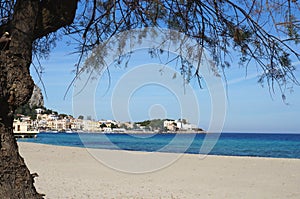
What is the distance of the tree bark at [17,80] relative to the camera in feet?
7.30

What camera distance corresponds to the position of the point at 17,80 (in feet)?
7.38

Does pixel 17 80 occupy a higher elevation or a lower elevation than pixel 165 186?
higher

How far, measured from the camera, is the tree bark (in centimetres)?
223

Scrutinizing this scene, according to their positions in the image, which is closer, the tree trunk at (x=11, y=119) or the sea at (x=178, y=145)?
the tree trunk at (x=11, y=119)

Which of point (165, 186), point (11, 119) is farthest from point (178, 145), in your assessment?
point (11, 119)

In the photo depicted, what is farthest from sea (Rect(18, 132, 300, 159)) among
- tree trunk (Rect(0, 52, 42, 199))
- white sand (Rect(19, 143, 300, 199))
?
A: tree trunk (Rect(0, 52, 42, 199))

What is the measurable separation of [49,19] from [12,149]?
0.85 metres

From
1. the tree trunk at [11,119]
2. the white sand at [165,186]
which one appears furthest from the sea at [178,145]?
the tree trunk at [11,119]

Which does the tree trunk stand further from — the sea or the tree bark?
the sea

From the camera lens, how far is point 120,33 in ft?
9.86

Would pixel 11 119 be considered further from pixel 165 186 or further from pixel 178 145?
pixel 165 186

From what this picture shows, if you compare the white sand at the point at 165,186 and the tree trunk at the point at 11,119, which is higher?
the tree trunk at the point at 11,119

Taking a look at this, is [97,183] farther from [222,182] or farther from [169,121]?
[169,121]

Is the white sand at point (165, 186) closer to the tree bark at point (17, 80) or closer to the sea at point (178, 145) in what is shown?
the sea at point (178, 145)
